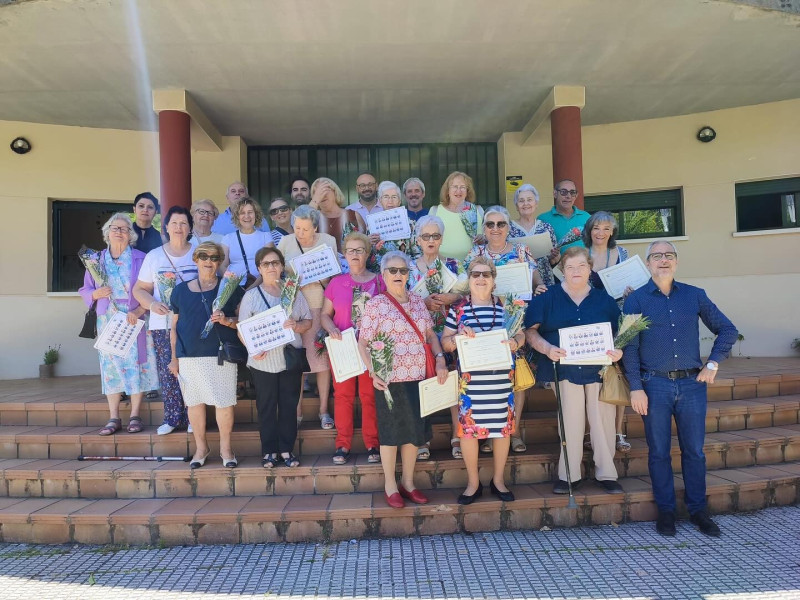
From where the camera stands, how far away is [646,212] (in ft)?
26.8

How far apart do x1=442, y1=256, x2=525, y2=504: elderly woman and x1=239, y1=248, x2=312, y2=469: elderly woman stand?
1195 millimetres

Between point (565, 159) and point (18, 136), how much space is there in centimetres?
792

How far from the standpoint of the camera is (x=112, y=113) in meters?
7.07

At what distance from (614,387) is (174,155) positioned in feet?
19.2

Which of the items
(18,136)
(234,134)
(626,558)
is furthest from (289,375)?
(18,136)

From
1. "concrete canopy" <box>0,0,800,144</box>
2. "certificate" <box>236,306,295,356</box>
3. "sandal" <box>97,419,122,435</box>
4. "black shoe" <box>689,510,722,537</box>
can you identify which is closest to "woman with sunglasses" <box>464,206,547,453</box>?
"black shoe" <box>689,510,722,537</box>

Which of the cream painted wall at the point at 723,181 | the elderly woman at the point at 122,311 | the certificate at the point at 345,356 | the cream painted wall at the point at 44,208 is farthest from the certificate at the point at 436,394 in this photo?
the cream painted wall at the point at 44,208

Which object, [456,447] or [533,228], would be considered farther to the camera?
[533,228]

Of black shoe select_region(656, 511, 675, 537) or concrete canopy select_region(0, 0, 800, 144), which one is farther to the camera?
concrete canopy select_region(0, 0, 800, 144)

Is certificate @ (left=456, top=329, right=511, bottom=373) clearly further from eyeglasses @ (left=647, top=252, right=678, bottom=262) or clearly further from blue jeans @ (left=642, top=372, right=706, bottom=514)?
eyeglasses @ (left=647, top=252, right=678, bottom=262)

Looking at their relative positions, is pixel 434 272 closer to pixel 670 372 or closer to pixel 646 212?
pixel 670 372

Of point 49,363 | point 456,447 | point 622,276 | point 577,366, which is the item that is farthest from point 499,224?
point 49,363

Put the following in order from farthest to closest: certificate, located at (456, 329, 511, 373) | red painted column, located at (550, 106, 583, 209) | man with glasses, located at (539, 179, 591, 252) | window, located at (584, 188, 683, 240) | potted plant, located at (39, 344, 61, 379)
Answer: window, located at (584, 188, 683, 240) → potted plant, located at (39, 344, 61, 379) → red painted column, located at (550, 106, 583, 209) → man with glasses, located at (539, 179, 591, 252) → certificate, located at (456, 329, 511, 373)

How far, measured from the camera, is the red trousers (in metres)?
3.80
